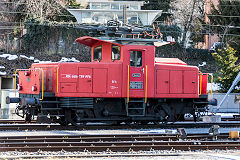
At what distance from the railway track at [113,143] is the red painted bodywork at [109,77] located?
300 cm

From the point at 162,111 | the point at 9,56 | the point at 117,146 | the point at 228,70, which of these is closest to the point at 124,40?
the point at 162,111

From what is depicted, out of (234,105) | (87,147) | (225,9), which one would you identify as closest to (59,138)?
(87,147)

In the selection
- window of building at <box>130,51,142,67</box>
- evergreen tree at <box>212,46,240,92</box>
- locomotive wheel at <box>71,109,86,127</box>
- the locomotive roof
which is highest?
the locomotive roof

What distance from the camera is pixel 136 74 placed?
16.1m

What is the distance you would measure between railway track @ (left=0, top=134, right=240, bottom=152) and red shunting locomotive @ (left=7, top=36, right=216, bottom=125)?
280 cm

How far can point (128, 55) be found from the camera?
52.2 ft

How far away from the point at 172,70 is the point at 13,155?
8499mm

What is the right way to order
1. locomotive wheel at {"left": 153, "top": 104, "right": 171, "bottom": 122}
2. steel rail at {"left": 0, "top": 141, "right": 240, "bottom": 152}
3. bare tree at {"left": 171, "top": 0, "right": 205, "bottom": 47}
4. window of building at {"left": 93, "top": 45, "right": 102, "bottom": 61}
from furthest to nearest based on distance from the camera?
bare tree at {"left": 171, "top": 0, "right": 205, "bottom": 47} < locomotive wheel at {"left": 153, "top": 104, "right": 171, "bottom": 122} < window of building at {"left": 93, "top": 45, "right": 102, "bottom": 61} < steel rail at {"left": 0, "top": 141, "right": 240, "bottom": 152}

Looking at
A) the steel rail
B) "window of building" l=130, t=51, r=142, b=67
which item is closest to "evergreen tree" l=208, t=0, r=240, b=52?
"window of building" l=130, t=51, r=142, b=67

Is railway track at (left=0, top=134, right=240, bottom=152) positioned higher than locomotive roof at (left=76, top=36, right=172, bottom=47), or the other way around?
locomotive roof at (left=76, top=36, right=172, bottom=47)

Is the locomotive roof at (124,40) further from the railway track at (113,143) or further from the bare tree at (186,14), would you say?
the bare tree at (186,14)

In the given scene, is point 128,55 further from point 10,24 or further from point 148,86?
point 10,24

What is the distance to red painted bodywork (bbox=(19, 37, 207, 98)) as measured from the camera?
51.1ft

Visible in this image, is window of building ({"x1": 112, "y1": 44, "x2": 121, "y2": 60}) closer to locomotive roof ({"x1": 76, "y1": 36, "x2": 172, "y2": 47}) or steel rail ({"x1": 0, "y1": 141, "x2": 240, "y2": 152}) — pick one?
locomotive roof ({"x1": 76, "y1": 36, "x2": 172, "y2": 47})
